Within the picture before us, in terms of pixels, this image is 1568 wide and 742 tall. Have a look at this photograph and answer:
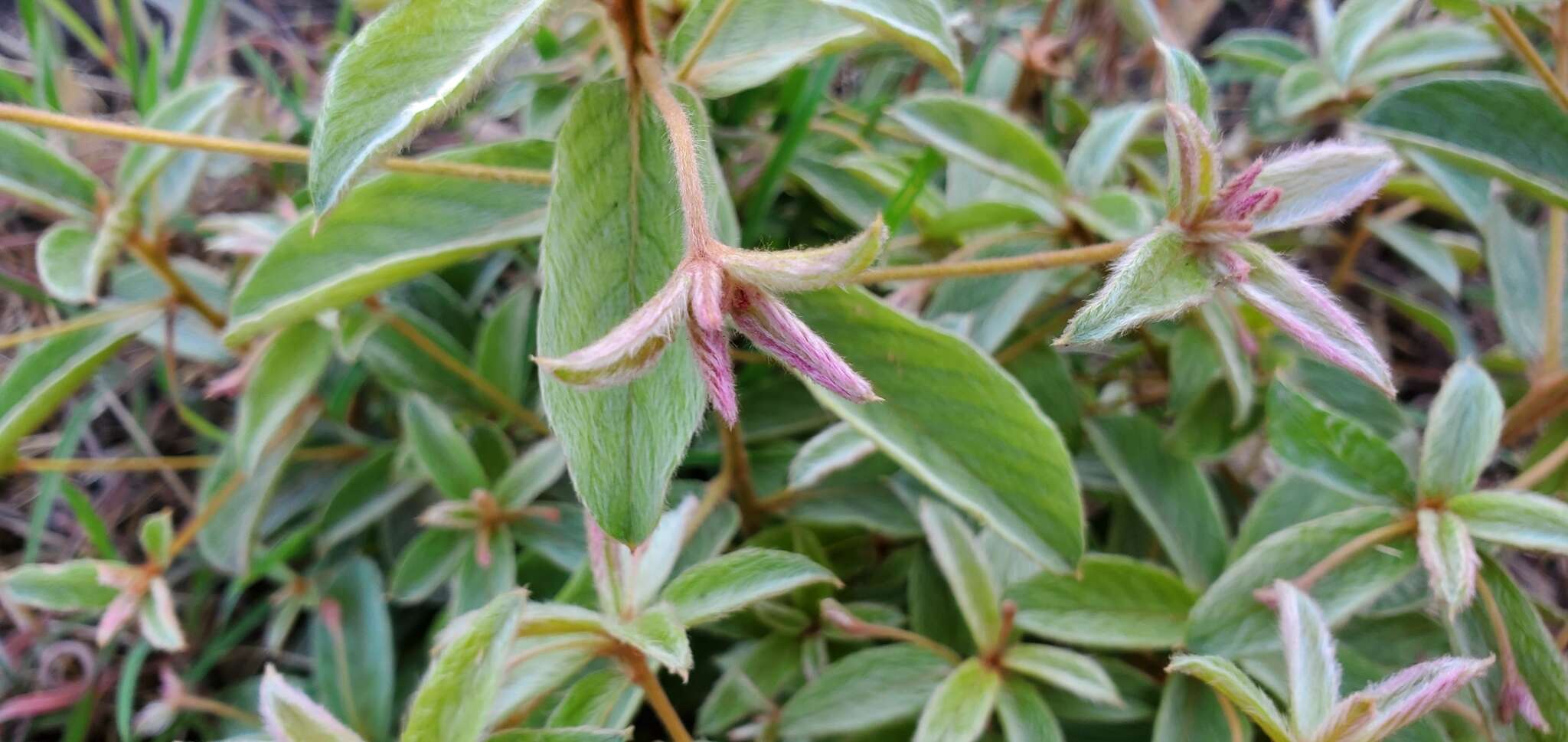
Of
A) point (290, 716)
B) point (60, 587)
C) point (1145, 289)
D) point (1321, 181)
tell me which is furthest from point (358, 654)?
point (1321, 181)

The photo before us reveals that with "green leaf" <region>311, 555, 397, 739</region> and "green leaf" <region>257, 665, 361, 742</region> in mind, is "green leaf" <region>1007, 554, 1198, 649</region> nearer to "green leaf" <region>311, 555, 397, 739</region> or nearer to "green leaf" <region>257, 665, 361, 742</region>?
"green leaf" <region>257, 665, 361, 742</region>

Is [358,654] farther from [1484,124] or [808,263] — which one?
[1484,124]

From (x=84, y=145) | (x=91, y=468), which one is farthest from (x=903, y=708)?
(x=84, y=145)

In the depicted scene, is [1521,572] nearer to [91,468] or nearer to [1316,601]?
[1316,601]

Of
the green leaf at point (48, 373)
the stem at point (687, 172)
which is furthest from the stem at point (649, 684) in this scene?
the green leaf at point (48, 373)

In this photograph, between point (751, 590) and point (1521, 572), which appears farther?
point (1521, 572)

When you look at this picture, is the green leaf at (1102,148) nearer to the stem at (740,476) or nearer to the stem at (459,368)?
the stem at (740,476)
